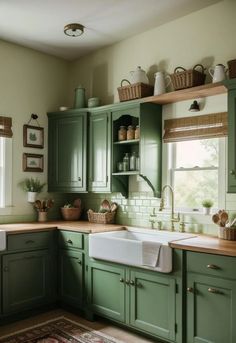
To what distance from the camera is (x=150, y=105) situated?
3.73 metres

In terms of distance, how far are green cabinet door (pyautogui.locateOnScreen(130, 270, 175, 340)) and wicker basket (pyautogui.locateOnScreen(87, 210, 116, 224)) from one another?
3.47 ft

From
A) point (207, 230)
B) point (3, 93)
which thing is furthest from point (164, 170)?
point (3, 93)

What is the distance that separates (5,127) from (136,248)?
2161 millimetres

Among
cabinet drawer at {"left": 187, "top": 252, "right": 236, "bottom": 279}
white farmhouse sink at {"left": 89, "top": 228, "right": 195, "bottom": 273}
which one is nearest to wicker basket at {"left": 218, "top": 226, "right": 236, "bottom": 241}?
white farmhouse sink at {"left": 89, "top": 228, "right": 195, "bottom": 273}

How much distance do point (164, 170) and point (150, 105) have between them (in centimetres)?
69

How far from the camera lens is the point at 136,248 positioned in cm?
306

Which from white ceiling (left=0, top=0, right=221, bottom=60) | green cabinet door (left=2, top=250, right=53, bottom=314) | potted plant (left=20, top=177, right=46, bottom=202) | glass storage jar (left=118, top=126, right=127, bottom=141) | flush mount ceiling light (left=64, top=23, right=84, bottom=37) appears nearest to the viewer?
white ceiling (left=0, top=0, right=221, bottom=60)

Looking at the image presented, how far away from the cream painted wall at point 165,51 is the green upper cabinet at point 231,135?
1.67ft

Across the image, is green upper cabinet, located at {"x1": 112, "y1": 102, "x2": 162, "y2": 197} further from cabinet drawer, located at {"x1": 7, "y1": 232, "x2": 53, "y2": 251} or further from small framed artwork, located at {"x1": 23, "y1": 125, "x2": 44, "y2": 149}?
small framed artwork, located at {"x1": 23, "y1": 125, "x2": 44, "y2": 149}

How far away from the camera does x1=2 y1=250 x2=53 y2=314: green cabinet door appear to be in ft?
11.5

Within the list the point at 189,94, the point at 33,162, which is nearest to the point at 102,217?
the point at 33,162

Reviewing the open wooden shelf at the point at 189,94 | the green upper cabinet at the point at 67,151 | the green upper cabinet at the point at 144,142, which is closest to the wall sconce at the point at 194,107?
the open wooden shelf at the point at 189,94

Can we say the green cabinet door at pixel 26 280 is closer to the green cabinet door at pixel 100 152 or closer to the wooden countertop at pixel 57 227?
the wooden countertop at pixel 57 227

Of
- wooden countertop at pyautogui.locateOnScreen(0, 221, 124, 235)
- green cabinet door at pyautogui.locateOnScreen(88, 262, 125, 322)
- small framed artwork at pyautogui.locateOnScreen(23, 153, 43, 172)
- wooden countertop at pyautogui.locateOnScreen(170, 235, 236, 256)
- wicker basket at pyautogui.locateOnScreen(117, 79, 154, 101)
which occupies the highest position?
wicker basket at pyautogui.locateOnScreen(117, 79, 154, 101)
